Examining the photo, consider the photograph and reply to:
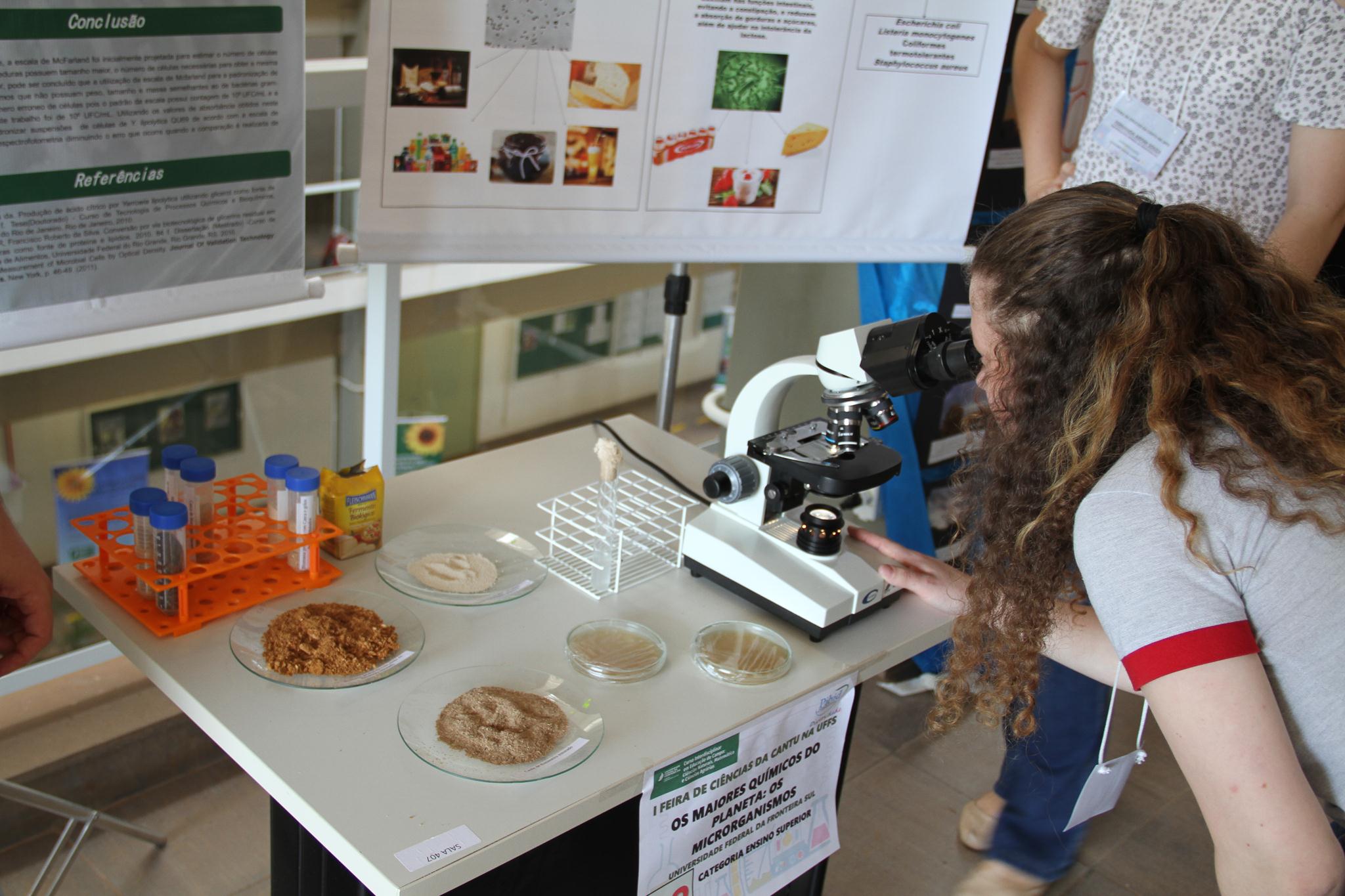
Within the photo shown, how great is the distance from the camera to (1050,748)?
1.98 meters

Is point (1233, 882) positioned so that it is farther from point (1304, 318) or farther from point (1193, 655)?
point (1304, 318)

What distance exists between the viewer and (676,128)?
2.15 metres

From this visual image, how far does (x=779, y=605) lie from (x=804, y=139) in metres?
1.14

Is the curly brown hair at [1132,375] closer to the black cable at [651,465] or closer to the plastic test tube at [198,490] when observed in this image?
the black cable at [651,465]

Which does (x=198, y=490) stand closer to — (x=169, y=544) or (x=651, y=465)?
(x=169, y=544)

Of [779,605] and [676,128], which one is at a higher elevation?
[676,128]

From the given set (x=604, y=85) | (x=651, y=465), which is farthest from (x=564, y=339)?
(x=651, y=465)

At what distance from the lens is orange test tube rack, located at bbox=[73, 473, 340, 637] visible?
1337 mm

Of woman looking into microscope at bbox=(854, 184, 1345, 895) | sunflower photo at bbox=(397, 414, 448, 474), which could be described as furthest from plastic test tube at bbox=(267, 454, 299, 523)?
sunflower photo at bbox=(397, 414, 448, 474)

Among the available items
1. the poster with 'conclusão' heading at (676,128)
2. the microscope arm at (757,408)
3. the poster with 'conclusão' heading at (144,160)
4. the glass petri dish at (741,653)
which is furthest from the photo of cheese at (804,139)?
the glass petri dish at (741,653)

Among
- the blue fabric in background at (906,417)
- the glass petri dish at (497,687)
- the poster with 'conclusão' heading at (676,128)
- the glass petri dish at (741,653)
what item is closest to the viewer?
the glass petri dish at (497,687)

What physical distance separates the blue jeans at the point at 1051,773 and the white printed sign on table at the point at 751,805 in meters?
0.44

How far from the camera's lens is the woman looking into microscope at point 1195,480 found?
3.44 ft

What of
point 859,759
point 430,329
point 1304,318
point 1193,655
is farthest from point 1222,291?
point 430,329
